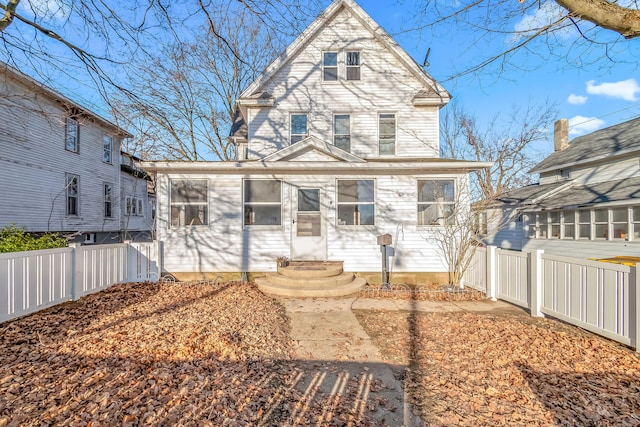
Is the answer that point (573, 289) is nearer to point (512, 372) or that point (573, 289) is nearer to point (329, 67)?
point (512, 372)

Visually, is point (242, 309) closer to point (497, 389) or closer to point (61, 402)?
point (61, 402)

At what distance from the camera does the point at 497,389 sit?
3.03 metres

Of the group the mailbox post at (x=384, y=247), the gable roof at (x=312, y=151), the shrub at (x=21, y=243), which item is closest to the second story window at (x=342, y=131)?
the gable roof at (x=312, y=151)

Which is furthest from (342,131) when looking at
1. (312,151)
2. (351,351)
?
(351,351)

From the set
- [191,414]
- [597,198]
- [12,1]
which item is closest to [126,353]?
[191,414]

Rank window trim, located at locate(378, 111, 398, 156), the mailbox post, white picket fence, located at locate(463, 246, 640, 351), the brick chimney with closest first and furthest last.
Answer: white picket fence, located at locate(463, 246, 640, 351) < the mailbox post < window trim, located at locate(378, 111, 398, 156) < the brick chimney

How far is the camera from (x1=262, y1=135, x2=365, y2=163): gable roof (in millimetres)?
8031

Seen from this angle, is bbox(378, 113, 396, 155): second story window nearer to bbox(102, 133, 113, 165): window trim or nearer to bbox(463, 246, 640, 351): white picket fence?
bbox(463, 246, 640, 351): white picket fence

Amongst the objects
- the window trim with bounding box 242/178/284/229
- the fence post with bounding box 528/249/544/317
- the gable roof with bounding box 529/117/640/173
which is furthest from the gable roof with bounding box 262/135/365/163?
the gable roof with bounding box 529/117/640/173

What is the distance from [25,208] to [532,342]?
17.3 metres

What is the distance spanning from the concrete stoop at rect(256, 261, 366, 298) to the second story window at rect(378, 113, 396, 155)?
5.21 meters

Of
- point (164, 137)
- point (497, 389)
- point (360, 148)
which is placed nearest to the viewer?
point (497, 389)

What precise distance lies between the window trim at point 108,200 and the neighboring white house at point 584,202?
767 inches

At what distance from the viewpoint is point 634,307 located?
3809mm
